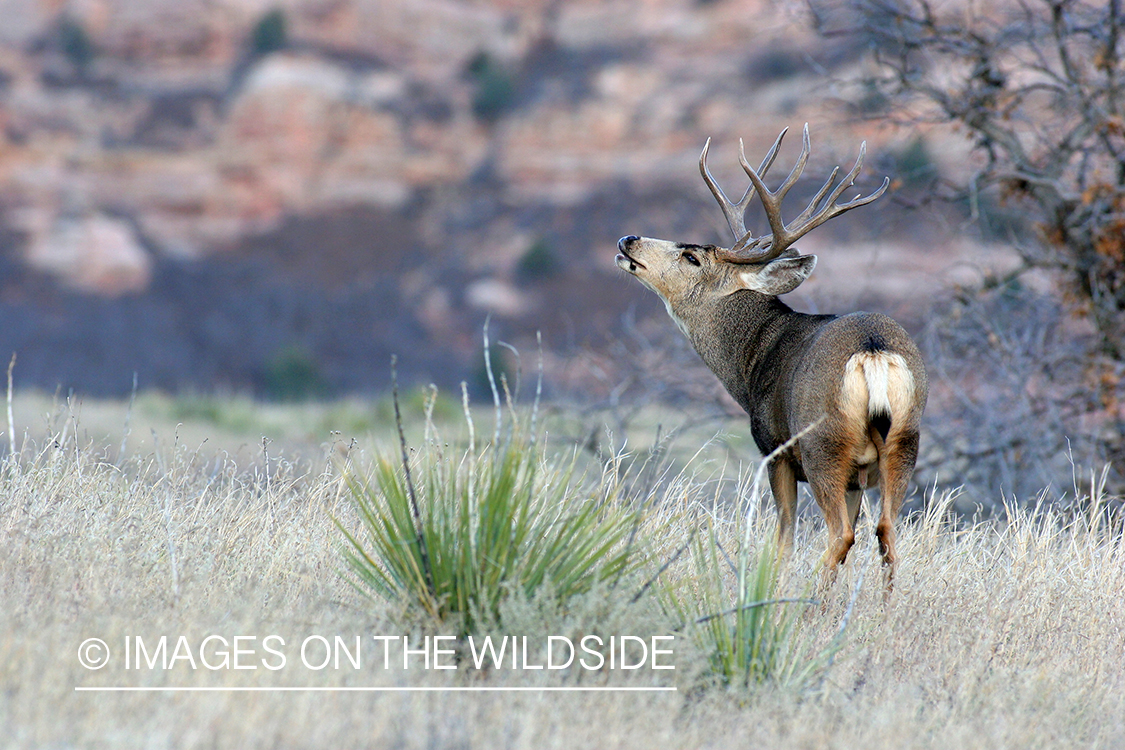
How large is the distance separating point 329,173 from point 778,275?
35457 millimetres

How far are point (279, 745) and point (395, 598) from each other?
1.08 metres

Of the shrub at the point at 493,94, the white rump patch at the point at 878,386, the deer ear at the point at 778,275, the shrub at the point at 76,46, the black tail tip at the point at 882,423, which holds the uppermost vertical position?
the shrub at the point at 76,46

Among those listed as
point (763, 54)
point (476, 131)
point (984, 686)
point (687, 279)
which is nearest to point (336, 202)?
point (476, 131)

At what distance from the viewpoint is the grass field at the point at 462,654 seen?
3.21 metres

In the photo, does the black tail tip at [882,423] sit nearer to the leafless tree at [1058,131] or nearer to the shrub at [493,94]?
the leafless tree at [1058,131]

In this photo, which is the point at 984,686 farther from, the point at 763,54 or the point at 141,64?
the point at 141,64

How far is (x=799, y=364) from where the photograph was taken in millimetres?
5250

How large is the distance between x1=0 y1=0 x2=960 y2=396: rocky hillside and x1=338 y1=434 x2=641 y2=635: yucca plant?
29371 millimetres

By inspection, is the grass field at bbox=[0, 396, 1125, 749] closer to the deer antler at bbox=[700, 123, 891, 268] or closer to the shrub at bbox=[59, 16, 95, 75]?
the deer antler at bbox=[700, 123, 891, 268]

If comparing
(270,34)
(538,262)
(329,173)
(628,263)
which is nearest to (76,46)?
(270,34)

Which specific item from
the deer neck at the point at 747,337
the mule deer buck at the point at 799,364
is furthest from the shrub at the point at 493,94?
the deer neck at the point at 747,337

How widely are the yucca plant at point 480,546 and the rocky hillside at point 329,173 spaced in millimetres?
29371

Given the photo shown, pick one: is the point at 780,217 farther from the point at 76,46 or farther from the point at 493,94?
the point at 76,46

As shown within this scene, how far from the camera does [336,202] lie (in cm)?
3984
